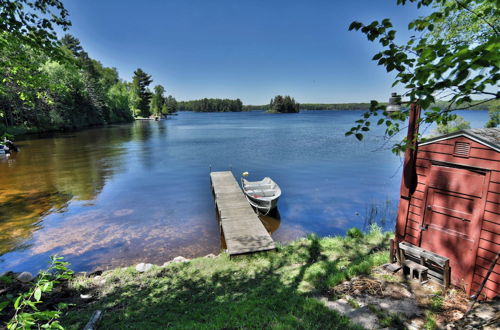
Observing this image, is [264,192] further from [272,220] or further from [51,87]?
[51,87]

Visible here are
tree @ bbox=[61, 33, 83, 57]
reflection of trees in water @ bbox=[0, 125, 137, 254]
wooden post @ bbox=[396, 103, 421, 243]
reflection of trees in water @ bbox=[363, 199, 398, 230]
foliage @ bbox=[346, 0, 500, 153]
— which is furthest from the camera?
tree @ bbox=[61, 33, 83, 57]

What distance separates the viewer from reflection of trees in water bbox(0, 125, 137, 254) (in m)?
13.0

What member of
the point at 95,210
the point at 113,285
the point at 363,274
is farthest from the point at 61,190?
the point at 363,274

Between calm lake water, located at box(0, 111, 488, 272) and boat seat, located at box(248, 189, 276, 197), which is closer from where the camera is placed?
calm lake water, located at box(0, 111, 488, 272)

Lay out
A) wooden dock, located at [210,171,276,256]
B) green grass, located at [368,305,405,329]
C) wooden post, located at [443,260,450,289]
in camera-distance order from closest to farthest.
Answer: green grass, located at [368,305,405,329] < wooden post, located at [443,260,450,289] < wooden dock, located at [210,171,276,256]

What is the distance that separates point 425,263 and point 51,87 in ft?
38.1

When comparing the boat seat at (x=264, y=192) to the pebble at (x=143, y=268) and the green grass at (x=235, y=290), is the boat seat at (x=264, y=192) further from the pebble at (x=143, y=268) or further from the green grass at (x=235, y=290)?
the pebble at (x=143, y=268)

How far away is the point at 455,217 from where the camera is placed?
18.5ft

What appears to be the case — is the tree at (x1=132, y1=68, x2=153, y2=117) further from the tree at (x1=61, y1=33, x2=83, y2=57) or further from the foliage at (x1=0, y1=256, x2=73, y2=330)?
the foliage at (x1=0, y1=256, x2=73, y2=330)

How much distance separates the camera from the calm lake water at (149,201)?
1109 cm

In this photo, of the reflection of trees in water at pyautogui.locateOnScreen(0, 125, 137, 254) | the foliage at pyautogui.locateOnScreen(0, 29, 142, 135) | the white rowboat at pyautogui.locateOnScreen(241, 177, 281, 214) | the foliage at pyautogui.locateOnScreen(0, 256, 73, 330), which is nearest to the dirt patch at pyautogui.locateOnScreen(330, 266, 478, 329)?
the foliage at pyautogui.locateOnScreen(0, 256, 73, 330)

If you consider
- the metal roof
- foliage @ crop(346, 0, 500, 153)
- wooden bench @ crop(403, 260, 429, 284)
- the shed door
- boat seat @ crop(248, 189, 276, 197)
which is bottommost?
Answer: boat seat @ crop(248, 189, 276, 197)

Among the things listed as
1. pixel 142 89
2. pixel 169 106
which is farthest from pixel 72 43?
pixel 169 106

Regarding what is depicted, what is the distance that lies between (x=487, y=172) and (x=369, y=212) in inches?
406
